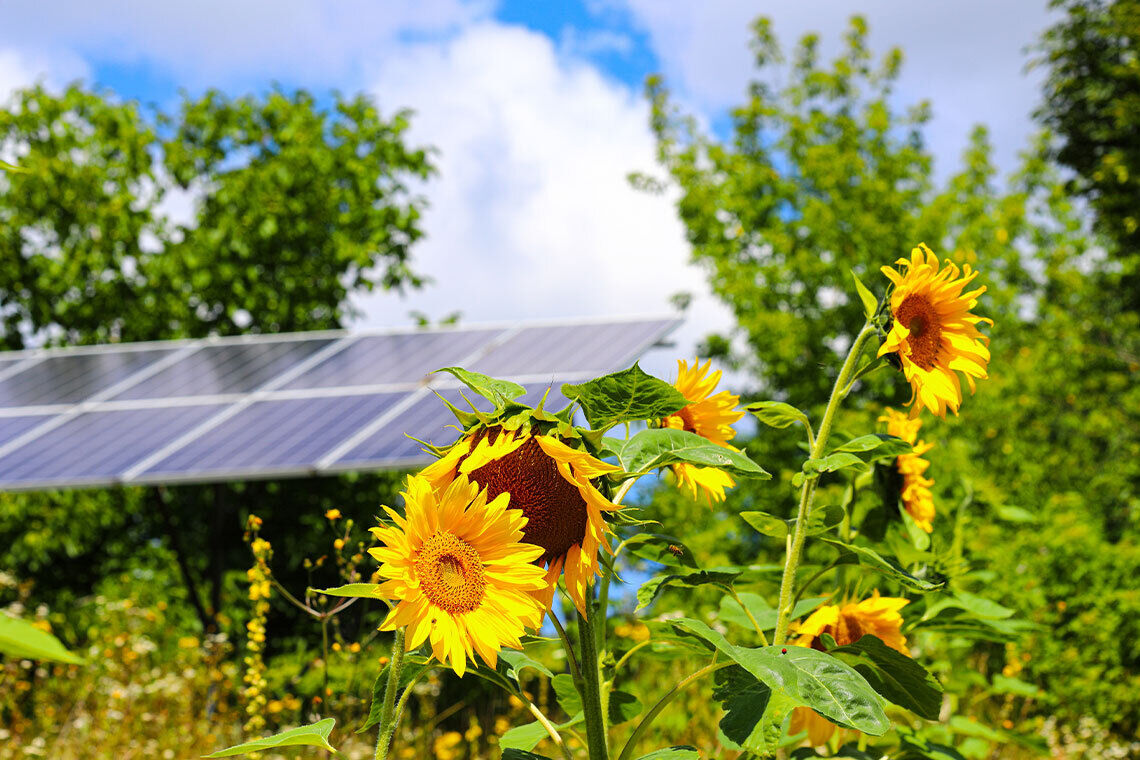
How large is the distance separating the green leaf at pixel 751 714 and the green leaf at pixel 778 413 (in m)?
0.36

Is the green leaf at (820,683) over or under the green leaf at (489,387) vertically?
under

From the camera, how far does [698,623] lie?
43.9 inches

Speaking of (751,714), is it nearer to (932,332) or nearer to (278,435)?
(932,332)

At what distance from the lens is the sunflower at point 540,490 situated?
1.02 m

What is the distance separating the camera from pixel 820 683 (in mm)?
1027

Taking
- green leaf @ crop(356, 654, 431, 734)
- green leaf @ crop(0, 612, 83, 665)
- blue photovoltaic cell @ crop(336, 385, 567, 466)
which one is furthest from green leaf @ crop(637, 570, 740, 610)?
blue photovoltaic cell @ crop(336, 385, 567, 466)

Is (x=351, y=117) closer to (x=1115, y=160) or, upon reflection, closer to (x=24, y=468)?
(x=24, y=468)

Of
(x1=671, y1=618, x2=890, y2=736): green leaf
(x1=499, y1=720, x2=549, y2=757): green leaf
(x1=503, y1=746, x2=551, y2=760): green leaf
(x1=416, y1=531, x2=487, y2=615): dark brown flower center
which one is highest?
(x1=416, y1=531, x2=487, y2=615): dark brown flower center

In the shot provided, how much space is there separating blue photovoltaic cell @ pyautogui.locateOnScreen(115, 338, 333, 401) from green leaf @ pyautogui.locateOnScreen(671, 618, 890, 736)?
5547 mm

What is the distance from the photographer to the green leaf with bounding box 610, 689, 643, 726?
149 centimetres

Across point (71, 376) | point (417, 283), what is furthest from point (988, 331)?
point (71, 376)

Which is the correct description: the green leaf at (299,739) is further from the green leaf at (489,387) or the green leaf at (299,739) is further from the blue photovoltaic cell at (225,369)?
the blue photovoltaic cell at (225,369)

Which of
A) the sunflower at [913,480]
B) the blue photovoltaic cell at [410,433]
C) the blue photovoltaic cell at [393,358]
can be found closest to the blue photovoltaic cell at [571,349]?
the blue photovoltaic cell at [393,358]

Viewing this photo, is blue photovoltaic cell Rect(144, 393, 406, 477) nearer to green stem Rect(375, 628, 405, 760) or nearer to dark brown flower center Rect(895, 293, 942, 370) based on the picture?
green stem Rect(375, 628, 405, 760)
